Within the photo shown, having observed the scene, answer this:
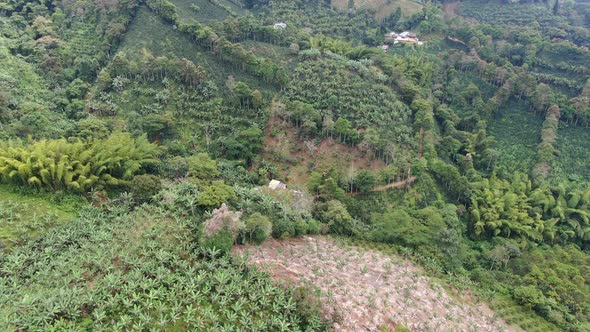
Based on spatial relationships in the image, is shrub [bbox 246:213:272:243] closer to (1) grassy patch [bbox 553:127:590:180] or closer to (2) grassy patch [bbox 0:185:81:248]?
(2) grassy patch [bbox 0:185:81:248]

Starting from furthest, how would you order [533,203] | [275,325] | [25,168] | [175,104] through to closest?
[175,104], [533,203], [25,168], [275,325]

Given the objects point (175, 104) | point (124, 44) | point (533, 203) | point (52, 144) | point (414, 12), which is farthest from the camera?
point (414, 12)

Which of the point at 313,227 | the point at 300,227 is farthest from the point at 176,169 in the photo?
the point at 313,227

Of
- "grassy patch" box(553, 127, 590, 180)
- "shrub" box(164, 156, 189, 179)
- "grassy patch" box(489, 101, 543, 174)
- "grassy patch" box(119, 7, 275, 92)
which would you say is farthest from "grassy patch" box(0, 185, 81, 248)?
"grassy patch" box(553, 127, 590, 180)

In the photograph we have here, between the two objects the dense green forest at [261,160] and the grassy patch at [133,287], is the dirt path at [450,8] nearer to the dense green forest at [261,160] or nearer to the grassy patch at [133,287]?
the dense green forest at [261,160]

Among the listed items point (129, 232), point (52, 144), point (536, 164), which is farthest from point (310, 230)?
point (536, 164)

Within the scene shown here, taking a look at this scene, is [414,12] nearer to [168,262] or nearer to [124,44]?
[124,44]

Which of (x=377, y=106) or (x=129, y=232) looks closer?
(x=129, y=232)
